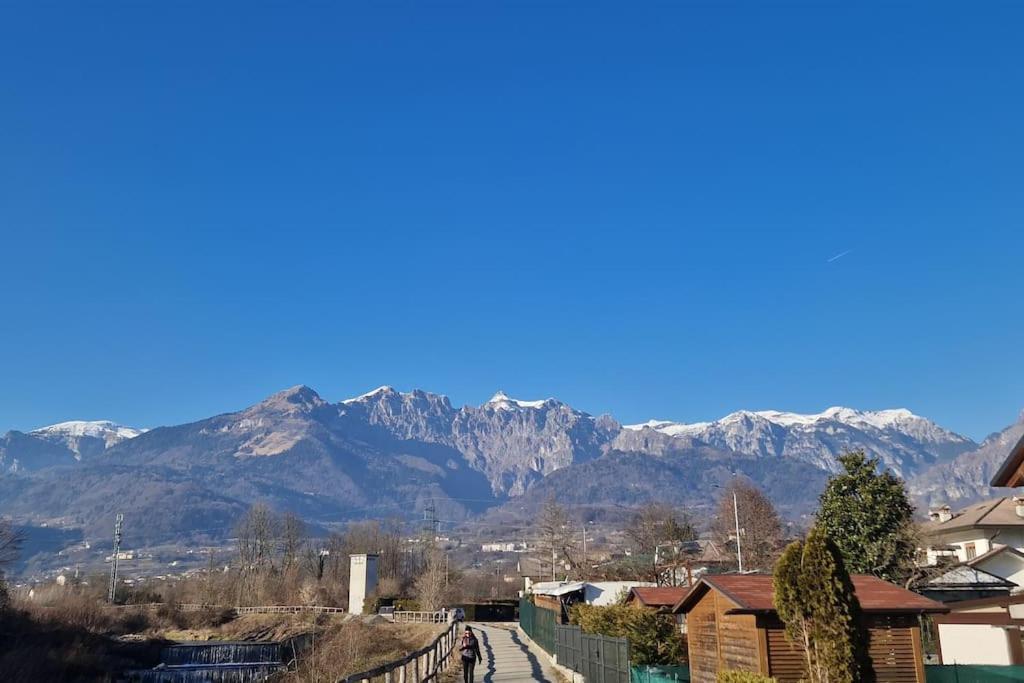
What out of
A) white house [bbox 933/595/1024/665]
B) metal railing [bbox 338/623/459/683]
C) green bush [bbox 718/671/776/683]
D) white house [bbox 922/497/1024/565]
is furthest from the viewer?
white house [bbox 922/497/1024/565]

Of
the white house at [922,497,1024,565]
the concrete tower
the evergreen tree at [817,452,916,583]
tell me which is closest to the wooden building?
the evergreen tree at [817,452,916,583]

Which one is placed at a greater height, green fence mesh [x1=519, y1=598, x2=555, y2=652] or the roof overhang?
the roof overhang

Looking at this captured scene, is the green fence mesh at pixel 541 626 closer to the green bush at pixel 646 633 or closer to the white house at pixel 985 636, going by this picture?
the green bush at pixel 646 633

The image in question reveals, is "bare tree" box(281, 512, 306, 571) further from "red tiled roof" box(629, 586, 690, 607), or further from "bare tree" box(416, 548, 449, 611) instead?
"red tiled roof" box(629, 586, 690, 607)

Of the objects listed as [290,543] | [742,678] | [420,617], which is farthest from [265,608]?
[742,678]

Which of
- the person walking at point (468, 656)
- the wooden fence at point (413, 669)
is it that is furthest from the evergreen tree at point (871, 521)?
the person walking at point (468, 656)

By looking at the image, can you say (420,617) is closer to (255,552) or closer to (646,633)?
A: (646,633)

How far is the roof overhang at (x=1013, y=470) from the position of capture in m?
13.1

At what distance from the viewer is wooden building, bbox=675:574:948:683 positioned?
22.5 metres

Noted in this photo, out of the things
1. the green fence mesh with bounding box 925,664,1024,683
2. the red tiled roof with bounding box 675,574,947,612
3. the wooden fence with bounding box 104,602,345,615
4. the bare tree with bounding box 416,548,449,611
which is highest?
the red tiled roof with bounding box 675,574,947,612

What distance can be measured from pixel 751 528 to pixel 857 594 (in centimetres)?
9623

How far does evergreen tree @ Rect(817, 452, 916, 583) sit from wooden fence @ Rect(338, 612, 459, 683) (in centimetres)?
2340

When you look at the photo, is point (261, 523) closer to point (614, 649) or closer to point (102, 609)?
point (102, 609)

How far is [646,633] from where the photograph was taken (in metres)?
30.8
